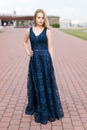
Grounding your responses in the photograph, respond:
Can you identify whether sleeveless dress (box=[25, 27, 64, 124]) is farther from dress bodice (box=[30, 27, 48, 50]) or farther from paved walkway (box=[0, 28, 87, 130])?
paved walkway (box=[0, 28, 87, 130])

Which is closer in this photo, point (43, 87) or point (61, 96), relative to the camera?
point (43, 87)

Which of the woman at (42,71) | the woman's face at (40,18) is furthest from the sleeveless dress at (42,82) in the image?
the woman's face at (40,18)

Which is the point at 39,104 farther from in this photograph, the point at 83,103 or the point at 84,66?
the point at 84,66

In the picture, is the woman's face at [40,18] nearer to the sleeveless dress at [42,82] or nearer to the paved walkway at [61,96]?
the sleeveless dress at [42,82]

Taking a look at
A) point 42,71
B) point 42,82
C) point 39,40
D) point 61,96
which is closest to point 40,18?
point 39,40

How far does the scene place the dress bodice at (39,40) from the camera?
4570mm

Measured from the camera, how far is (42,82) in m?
4.67

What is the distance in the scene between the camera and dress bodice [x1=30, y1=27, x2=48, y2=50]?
180 inches

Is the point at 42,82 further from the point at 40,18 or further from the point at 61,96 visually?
the point at 61,96

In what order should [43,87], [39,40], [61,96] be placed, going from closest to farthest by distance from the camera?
[39,40] < [43,87] < [61,96]

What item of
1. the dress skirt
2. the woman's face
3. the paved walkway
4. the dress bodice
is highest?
the woman's face

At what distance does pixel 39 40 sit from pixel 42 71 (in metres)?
0.48

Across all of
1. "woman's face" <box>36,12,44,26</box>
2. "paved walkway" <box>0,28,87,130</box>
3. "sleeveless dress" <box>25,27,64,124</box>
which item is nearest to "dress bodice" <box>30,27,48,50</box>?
"sleeveless dress" <box>25,27,64,124</box>

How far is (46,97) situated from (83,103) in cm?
132
